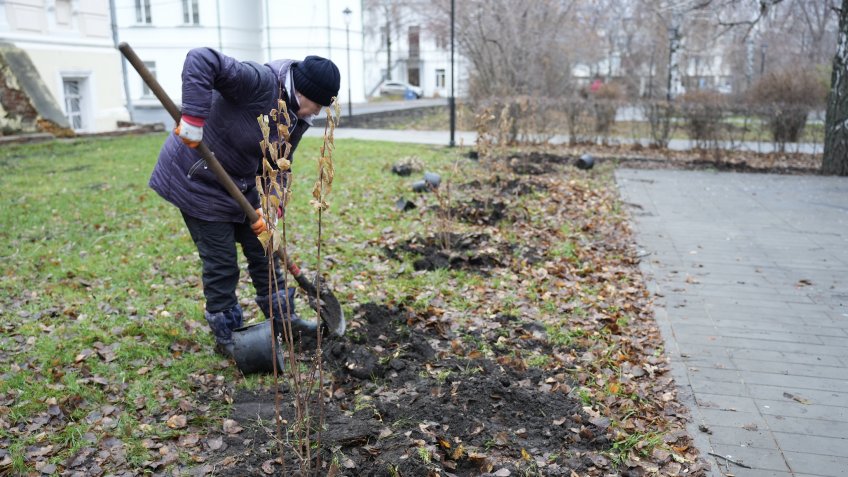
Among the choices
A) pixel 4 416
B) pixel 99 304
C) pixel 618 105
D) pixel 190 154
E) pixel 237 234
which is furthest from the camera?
pixel 618 105

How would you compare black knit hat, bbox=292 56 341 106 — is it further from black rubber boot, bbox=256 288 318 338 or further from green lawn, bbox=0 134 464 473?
green lawn, bbox=0 134 464 473

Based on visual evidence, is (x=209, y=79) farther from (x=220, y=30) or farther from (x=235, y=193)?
(x=220, y=30)

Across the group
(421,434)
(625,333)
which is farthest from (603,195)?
(421,434)

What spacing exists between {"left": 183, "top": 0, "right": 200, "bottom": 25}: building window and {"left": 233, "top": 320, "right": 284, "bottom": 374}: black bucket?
1265 inches

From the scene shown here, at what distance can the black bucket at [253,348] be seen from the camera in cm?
374

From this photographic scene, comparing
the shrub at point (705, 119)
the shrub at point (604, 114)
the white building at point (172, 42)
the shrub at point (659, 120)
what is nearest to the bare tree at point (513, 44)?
the white building at point (172, 42)

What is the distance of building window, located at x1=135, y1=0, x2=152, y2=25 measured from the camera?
107 ft

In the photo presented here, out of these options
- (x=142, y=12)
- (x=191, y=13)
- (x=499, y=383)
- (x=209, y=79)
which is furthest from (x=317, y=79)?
(x=142, y=12)

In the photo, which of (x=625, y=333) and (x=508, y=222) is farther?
(x=508, y=222)

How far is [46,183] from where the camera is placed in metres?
9.16

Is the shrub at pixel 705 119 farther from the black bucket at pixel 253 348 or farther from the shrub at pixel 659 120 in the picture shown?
the black bucket at pixel 253 348

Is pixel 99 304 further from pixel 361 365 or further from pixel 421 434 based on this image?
pixel 421 434

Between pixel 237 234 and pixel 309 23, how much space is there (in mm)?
31143

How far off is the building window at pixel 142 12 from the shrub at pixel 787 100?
2745 cm
